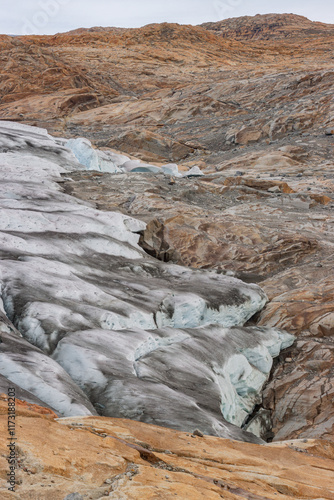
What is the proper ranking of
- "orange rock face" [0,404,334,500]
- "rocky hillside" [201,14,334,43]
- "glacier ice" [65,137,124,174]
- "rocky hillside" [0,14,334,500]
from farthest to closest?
1. "rocky hillside" [201,14,334,43]
2. "glacier ice" [65,137,124,174]
3. "rocky hillside" [0,14,334,500]
4. "orange rock face" [0,404,334,500]

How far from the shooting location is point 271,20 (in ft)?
340

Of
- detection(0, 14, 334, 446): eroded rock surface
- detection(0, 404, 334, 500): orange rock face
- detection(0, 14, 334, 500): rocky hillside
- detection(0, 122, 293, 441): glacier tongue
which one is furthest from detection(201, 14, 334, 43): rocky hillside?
detection(0, 404, 334, 500): orange rock face

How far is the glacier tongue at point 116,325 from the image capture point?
7938 millimetres

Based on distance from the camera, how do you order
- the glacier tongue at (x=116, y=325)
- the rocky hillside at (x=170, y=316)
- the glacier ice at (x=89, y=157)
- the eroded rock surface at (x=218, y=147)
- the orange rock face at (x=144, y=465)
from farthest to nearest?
the glacier ice at (x=89, y=157) → the eroded rock surface at (x=218, y=147) → the glacier tongue at (x=116, y=325) → the rocky hillside at (x=170, y=316) → the orange rock face at (x=144, y=465)

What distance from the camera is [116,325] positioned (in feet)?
33.6

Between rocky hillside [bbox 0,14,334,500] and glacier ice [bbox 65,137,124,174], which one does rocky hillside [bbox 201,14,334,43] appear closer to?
rocky hillside [bbox 0,14,334,500]

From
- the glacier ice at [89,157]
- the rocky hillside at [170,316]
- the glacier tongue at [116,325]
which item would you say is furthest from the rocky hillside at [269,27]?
the glacier tongue at [116,325]

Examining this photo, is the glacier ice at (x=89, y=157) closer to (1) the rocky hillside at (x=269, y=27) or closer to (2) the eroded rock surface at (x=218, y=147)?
(2) the eroded rock surface at (x=218, y=147)

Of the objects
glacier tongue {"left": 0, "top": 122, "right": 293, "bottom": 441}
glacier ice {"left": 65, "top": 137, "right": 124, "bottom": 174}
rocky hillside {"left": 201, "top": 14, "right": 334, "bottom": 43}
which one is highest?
rocky hillside {"left": 201, "top": 14, "right": 334, "bottom": 43}

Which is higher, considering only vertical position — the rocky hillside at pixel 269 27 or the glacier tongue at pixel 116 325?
the rocky hillside at pixel 269 27

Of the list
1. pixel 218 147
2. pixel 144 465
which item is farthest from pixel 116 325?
pixel 218 147

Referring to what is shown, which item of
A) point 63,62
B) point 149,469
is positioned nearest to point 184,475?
point 149,469

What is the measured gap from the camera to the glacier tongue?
794 cm

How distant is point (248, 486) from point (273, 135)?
32.5 metres
